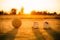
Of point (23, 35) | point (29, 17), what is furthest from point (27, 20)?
point (23, 35)

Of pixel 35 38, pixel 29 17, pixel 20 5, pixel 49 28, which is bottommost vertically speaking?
pixel 35 38

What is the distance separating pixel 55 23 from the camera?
214 centimetres

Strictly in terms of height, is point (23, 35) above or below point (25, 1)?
below

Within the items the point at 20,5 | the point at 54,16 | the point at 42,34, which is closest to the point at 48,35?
the point at 42,34

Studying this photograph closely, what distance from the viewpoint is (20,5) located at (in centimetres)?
213

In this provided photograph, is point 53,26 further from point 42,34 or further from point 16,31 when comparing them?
point 16,31

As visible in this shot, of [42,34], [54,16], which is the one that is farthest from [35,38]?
[54,16]

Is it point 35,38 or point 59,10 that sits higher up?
point 59,10

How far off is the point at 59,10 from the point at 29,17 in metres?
0.48

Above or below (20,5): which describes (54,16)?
below

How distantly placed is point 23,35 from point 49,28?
421 mm

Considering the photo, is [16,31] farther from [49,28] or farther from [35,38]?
[49,28]

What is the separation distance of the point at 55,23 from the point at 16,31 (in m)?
0.62

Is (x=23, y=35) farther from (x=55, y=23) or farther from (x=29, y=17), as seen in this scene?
(x=55, y=23)
